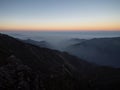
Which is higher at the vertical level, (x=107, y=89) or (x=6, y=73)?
(x=6, y=73)

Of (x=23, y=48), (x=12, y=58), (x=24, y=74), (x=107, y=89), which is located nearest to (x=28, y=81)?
(x=24, y=74)

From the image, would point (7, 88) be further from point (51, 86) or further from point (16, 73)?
point (51, 86)

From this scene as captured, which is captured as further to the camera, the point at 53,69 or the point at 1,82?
the point at 53,69

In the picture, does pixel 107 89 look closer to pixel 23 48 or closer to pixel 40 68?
pixel 40 68

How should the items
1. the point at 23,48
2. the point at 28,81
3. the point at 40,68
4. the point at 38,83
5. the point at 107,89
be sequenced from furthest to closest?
the point at 23,48 → the point at 40,68 → the point at 107,89 → the point at 38,83 → the point at 28,81

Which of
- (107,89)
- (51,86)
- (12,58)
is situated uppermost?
(12,58)

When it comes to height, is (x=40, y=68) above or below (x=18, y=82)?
below

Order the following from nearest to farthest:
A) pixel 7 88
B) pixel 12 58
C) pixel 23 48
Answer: pixel 7 88 → pixel 12 58 → pixel 23 48

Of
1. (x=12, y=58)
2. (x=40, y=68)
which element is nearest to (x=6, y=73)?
(x=12, y=58)

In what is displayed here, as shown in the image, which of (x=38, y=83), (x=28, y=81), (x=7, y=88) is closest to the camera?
(x=7, y=88)
